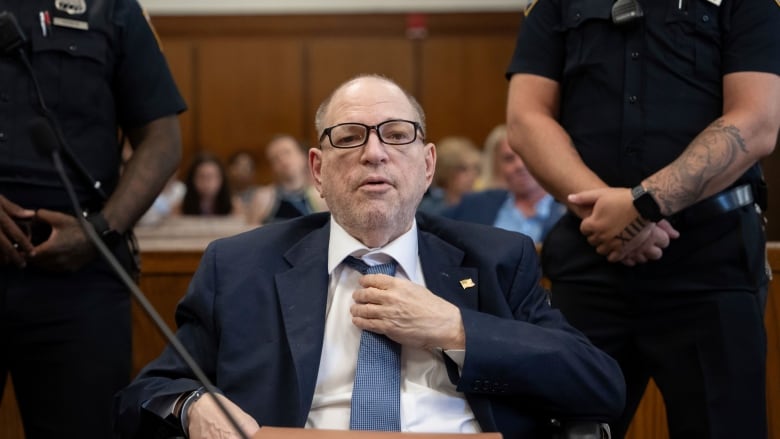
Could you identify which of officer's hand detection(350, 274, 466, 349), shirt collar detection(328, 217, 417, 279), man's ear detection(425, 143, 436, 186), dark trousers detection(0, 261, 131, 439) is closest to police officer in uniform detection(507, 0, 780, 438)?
man's ear detection(425, 143, 436, 186)

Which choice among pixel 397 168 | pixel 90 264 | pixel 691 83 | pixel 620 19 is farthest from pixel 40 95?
pixel 691 83

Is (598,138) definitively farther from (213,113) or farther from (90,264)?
(213,113)

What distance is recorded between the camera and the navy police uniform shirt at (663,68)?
2.28 meters

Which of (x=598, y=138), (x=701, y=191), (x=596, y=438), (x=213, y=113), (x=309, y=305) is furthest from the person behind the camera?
(x=213, y=113)

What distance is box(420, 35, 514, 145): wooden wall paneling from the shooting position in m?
9.98

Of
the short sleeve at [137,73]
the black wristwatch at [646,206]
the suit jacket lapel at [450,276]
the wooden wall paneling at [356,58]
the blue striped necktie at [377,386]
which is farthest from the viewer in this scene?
the wooden wall paneling at [356,58]

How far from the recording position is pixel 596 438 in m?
1.89

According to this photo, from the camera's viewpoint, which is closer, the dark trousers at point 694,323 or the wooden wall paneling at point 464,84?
the dark trousers at point 694,323

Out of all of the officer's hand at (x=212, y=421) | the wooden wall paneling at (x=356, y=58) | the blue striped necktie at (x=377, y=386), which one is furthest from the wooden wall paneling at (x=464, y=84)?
the officer's hand at (x=212, y=421)

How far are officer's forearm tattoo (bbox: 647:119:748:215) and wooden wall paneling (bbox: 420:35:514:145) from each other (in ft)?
25.8

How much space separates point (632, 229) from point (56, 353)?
1370 mm

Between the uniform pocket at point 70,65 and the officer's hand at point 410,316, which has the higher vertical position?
the uniform pocket at point 70,65

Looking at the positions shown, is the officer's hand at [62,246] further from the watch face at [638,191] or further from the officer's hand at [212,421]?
the watch face at [638,191]

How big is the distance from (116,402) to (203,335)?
214 mm
